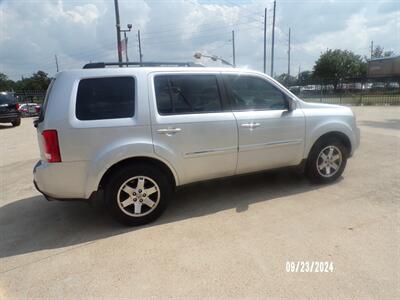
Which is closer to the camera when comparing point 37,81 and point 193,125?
point 193,125

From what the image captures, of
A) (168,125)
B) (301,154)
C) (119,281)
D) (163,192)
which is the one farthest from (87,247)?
(301,154)

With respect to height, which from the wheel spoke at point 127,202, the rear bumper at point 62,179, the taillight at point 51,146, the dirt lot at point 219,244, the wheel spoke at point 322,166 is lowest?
the dirt lot at point 219,244

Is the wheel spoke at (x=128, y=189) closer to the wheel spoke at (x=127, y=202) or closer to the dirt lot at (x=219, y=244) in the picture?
the wheel spoke at (x=127, y=202)

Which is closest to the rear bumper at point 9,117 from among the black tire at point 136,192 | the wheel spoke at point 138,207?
the black tire at point 136,192

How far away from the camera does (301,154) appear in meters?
4.43

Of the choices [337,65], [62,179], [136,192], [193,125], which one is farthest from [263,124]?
[337,65]

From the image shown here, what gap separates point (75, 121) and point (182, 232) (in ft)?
5.37

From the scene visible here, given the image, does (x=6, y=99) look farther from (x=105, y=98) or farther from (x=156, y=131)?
(x=156, y=131)

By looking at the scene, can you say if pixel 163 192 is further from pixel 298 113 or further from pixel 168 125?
pixel 298 113

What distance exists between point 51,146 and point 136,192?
101 cm

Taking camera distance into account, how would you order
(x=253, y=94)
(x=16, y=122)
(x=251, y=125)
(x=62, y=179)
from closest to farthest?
(x=62, y=179) → (x=251, y=125) → (x=253, y=94) → (x=16, y=122)

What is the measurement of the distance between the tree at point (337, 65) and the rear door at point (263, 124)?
5287 cm

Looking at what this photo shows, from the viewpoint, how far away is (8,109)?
14.8 meters

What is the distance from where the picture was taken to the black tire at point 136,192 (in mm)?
3388
